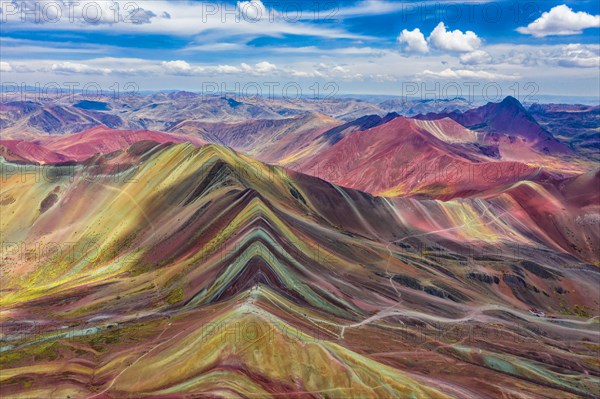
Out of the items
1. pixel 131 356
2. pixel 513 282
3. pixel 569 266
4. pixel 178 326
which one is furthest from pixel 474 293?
pixel 131 356

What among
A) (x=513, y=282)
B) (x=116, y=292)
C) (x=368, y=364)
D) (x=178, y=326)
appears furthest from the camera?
(x=513, y=282)

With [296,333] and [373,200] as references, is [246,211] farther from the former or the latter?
[373,200]

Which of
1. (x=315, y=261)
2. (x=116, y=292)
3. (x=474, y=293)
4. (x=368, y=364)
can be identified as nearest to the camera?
(x=368, y=364)

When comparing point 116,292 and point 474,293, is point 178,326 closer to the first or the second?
point 116,292

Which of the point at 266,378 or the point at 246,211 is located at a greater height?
the point at 246,211

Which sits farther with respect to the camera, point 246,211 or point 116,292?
point 246,211

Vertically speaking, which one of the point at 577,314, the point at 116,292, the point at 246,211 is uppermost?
the point at 246,211

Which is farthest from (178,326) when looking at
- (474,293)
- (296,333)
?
(474,293)

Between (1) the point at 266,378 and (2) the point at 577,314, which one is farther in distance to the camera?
(2) the point at 577,314

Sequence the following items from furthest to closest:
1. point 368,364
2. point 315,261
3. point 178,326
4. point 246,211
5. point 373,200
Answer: point 373,200, point 246,211, point 315,261, point 178,326, point 368,364
